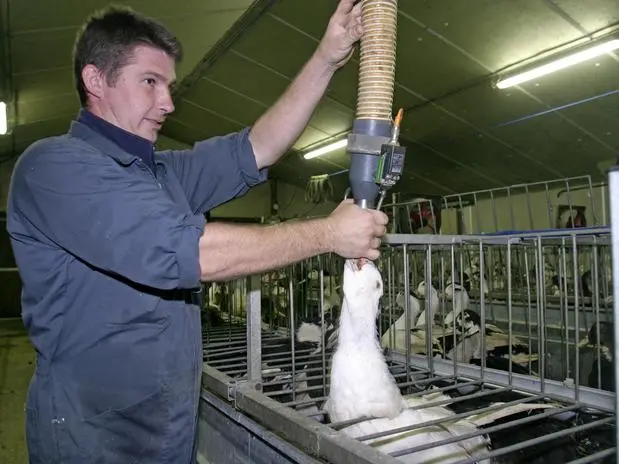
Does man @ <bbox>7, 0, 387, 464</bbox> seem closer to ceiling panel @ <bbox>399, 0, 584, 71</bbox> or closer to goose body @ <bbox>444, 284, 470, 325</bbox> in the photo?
goose body @ <bbox>444, 284, 470, 325</bbox>

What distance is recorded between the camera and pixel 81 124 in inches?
50.6

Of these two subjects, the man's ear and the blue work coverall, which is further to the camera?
the man's ear

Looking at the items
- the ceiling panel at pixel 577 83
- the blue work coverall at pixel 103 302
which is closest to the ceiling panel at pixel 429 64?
the ceiling panel at pixel 577 83

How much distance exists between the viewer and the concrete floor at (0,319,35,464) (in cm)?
335

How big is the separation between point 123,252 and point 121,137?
1.45 feet

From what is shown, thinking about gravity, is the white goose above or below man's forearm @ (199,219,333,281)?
below

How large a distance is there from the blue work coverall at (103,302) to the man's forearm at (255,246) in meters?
0.04

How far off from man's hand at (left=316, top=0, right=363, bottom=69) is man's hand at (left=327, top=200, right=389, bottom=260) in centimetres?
49

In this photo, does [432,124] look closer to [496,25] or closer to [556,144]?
[556,144]

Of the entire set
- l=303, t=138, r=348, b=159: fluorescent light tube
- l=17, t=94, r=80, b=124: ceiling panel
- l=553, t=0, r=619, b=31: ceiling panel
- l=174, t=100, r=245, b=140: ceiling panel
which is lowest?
l=553, t=0, r=619, b=31: ceiling panel

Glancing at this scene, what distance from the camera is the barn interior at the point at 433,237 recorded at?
4.93ft

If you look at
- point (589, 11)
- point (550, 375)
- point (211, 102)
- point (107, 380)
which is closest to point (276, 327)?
point (550, 375)

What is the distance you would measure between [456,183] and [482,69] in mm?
3305

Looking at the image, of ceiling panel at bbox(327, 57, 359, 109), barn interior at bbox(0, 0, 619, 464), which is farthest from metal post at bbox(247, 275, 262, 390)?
ceiling panel at bbox(327, 57, 359, 109)
